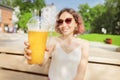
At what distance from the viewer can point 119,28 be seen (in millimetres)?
7184

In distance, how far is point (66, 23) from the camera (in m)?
1.47

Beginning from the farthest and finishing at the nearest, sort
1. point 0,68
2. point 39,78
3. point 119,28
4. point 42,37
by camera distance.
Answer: point 119,28 < point 0,68 < point 39,78 < point 42,37

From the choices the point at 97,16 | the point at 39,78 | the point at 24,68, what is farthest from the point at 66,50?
the point at 97,16

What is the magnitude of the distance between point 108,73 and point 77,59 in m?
0.28

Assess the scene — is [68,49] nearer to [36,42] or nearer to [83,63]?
[83,63]

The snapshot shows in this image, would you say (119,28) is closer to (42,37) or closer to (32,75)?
(32,75)

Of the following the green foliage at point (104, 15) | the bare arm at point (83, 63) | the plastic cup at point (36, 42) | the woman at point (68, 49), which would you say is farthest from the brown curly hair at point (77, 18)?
the green foliage at point (104, 15)

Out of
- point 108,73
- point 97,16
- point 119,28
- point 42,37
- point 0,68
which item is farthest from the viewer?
point 119,28

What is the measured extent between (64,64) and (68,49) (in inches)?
4.2

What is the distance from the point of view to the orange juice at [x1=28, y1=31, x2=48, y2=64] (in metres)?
1.28

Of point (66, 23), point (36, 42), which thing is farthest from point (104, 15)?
point (36, 42)

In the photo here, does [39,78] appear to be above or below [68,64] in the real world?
below

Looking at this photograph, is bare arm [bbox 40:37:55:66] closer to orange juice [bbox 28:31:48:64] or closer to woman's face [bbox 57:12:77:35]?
woman's face [bbox 57:12:77:35]

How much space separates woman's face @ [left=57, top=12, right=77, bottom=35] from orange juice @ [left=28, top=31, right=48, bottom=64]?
0.20 m
